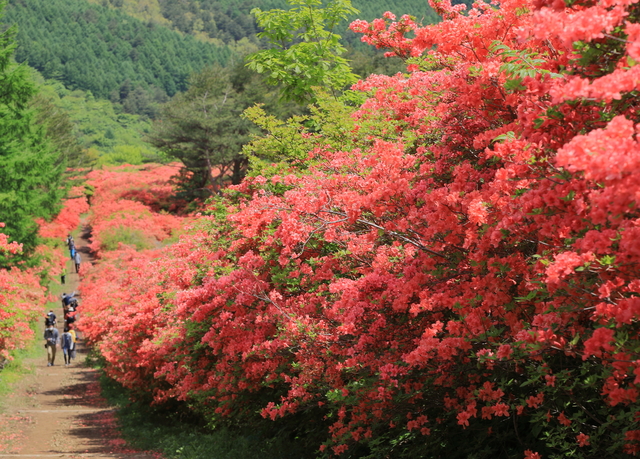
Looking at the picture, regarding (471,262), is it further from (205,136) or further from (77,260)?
(205,136)

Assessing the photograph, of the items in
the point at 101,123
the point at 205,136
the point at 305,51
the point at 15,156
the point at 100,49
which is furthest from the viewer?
the point at 100,49

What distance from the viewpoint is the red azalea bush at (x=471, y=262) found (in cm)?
300

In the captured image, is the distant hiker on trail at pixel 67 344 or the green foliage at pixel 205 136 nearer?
the distant hiker on trail at pixel 67 344

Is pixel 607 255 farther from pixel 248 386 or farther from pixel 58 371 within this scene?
pixel 58 371

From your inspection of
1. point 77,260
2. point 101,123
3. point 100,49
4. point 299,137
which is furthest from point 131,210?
point 100,49

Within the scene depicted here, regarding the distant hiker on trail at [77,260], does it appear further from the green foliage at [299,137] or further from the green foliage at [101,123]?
the green foliage at [101,123]

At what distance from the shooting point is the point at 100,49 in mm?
136000

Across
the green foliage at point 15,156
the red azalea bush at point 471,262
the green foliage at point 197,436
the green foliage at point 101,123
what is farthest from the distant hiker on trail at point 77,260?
the green foliage at point 101,123

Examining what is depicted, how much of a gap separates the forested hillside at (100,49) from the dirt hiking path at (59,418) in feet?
346

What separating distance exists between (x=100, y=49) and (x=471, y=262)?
14443 centimetres

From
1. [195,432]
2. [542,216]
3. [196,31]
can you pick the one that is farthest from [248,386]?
[196,31]

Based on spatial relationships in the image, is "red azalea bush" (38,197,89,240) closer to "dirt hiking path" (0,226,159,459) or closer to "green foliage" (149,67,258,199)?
"green foliage" (149,67,258,199)

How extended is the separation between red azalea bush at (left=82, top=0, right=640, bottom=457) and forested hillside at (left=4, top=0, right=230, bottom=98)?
11755cm

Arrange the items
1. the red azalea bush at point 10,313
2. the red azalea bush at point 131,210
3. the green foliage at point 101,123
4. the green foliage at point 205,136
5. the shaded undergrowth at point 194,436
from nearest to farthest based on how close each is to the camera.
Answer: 1. the shaded undergrowth at point 194,436
2. the red azalea bush at point 10,313
3. the red azalea bush at point 131,210
4. the green foliage at point 205,136
5. the green foliage at point 101,123
